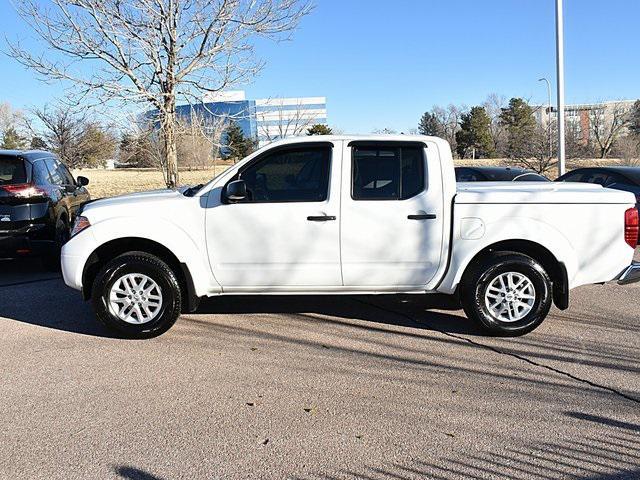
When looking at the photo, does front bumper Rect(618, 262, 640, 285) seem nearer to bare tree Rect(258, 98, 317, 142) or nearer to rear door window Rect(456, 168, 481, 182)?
rear door window Rect(456, 168, 481, 182)

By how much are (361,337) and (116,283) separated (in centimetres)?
235

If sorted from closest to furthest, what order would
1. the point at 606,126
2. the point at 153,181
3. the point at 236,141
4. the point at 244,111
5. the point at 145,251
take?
the point at 145,251
the point at 244,111
the point at 236,141
the point at 153,181
the point at 606,126

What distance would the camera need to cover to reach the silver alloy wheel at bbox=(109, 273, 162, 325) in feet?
17.5

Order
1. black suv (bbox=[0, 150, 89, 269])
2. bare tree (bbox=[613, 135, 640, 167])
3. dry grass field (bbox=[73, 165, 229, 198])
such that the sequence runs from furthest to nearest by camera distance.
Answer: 1. bare tree (bbox=[613, 135, 640, 167])
2. dry grass field (bbox=[73, 165, 229, 198])
3. black suv (bbox=[0, 150, 89, 269])

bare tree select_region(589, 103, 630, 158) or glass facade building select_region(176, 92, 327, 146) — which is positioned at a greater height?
bare tree select_region(589, 103, 630, 158)

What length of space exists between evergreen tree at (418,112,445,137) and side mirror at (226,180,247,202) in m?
62.5

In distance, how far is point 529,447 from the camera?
3.31 meters

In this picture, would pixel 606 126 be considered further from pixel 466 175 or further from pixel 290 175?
pixel 290 175

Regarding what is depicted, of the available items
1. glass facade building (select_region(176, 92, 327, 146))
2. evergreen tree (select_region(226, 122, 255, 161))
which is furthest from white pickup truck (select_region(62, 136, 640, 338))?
evergreen tree (select_region(226, 122, 255, 161))

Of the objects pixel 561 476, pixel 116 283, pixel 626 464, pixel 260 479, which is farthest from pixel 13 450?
pixel 626 464

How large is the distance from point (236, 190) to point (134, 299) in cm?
141

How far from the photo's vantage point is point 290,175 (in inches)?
214

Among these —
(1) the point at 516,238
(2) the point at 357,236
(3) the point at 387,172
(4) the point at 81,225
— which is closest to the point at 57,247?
(4) the point at 81,225

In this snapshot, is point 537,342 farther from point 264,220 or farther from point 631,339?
point 264,220
